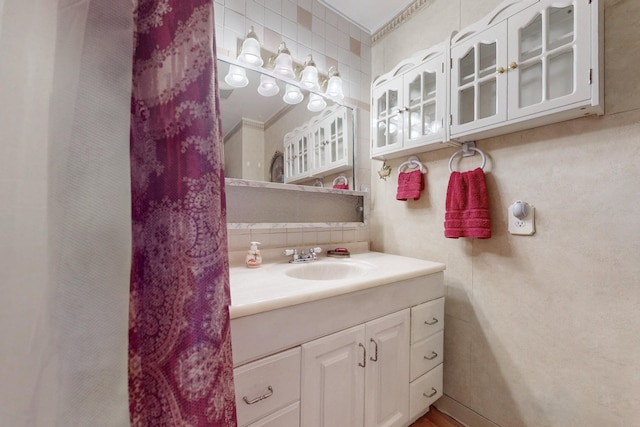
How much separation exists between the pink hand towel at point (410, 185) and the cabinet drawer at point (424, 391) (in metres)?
0.87

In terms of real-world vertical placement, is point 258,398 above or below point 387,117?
below

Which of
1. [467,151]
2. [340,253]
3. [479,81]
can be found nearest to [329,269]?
[340,253]

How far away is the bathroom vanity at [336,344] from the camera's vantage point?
697 mm

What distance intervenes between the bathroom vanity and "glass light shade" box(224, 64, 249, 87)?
0.88 meters

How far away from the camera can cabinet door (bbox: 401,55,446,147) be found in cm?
121

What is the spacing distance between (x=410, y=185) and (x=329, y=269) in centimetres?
65

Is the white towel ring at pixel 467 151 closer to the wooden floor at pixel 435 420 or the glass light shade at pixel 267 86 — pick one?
the glass light shade at pixel 267 86

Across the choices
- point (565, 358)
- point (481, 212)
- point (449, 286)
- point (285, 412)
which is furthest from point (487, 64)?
point (285, 412)

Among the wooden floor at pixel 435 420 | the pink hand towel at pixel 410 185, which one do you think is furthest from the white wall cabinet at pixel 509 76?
the wooden floor at pixel 435 420

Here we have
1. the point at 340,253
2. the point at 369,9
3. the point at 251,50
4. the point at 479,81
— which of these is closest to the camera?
the point at 479,81

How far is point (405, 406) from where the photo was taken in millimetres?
1069

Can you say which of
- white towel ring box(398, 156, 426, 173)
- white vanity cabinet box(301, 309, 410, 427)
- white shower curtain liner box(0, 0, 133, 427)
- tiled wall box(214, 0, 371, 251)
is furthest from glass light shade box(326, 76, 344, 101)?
white shower curtain liner box(0, 0, 133, 427)

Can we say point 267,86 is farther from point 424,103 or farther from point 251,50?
point 424,103

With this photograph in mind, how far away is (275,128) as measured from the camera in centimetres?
131
